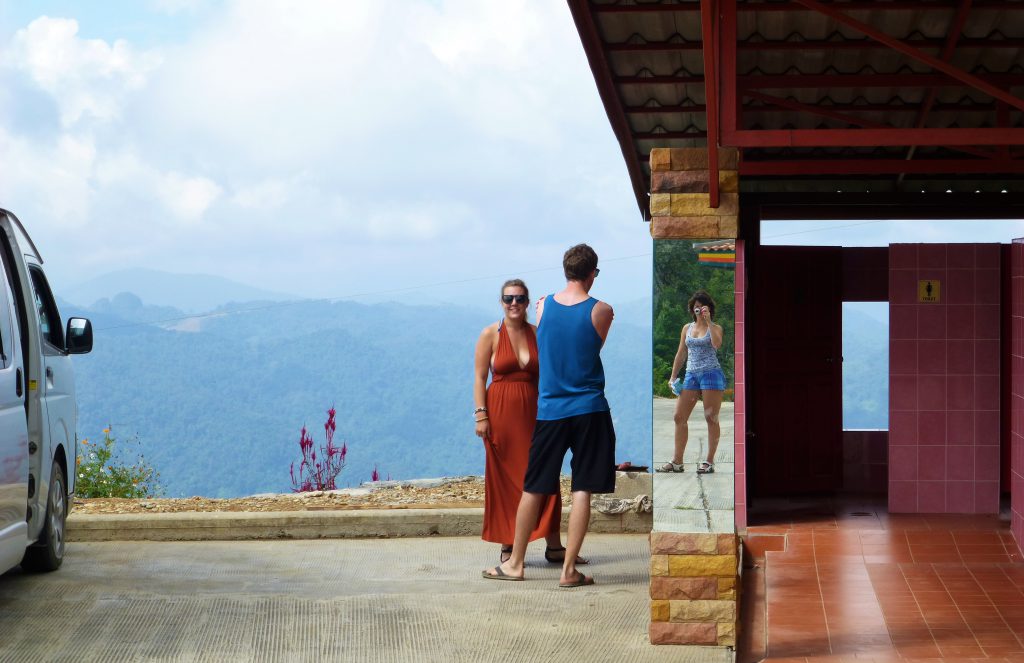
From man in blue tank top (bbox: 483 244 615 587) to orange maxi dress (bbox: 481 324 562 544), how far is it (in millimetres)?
586

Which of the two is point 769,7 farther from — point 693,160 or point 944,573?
point 944,573

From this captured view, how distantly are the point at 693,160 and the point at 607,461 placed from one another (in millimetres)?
1857

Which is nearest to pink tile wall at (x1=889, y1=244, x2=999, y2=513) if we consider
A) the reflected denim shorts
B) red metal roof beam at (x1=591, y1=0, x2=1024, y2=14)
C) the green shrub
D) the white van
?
red metal roof beam at (x1=591, y1=0, x2=1024, y2=14)

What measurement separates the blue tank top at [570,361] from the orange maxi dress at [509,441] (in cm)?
63

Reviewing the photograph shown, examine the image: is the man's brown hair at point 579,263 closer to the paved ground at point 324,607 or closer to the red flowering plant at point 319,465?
the paved ground at point 324,607

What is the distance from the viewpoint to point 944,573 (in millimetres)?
7523

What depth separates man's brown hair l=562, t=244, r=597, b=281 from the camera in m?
6.78

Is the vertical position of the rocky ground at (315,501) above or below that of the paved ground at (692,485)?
below

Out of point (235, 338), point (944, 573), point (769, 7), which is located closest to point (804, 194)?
point (769, 7)

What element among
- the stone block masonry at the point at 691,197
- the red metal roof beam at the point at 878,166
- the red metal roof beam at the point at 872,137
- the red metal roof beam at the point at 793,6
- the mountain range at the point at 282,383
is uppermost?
the red metal roof beam at the point at 793,6

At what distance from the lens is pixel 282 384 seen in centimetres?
9812

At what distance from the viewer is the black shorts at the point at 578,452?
6824mm

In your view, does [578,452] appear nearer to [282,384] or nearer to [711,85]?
[711,85]

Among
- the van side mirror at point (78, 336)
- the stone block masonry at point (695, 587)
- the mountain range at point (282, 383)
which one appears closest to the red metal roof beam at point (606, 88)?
the stone block masonry at point (695, 587)
